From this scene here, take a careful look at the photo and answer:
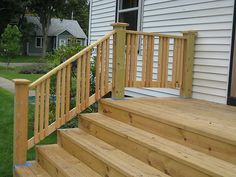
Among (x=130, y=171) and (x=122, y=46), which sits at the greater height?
(x=122, y=46)

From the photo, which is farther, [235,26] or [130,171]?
[235,26]

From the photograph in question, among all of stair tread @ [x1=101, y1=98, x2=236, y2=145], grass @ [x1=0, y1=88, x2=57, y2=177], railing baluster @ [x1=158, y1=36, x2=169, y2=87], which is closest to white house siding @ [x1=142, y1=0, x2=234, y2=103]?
stair tread @ [x1=101, y1=98, x2=236, y2=145]

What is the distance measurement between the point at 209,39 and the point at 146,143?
2669 mm

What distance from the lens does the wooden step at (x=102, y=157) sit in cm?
369

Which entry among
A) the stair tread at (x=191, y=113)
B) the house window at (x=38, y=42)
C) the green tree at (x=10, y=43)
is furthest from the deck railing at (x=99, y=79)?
the house window at (x=38, y=42)

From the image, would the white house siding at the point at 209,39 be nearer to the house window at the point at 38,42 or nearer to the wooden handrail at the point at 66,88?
the wooden handrail at the point at 66,88

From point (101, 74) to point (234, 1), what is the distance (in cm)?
211

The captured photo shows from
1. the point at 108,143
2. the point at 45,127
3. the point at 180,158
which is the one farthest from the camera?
the point at 45,127

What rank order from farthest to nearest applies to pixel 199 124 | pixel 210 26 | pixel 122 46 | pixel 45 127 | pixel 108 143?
pixel 210 26 < pixel 122 46 < pixel 45 127 < pixel 108 143 < pixel 199 124

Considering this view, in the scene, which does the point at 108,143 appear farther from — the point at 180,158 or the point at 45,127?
the point at 180,158

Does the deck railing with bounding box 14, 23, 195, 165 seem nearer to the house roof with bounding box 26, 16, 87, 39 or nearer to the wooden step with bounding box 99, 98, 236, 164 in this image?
the wooden step with bounding box 99, 98, 236, 164

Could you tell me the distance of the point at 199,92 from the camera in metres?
6.20

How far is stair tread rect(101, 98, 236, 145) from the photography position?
12.2 feet

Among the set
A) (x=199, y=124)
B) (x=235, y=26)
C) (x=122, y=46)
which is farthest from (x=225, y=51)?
(x=199, y=124)
